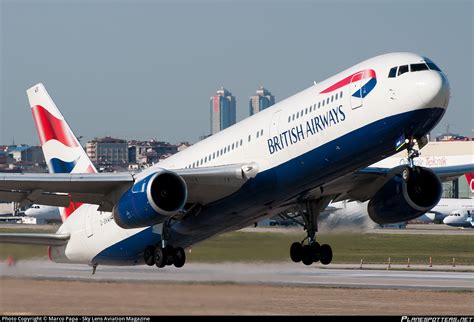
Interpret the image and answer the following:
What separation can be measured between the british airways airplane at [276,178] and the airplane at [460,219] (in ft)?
221

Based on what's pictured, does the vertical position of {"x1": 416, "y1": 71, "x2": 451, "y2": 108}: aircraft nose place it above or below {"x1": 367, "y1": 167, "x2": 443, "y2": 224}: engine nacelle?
above

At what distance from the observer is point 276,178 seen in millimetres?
32062

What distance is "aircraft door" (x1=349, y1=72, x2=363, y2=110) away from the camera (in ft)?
99.5

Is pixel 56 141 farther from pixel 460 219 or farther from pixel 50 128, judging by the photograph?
pixel 460 219

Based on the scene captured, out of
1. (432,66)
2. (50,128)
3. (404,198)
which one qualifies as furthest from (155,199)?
(50,128)

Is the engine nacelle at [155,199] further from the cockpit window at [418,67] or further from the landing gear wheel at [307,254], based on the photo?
the cockpit window at [418,67]

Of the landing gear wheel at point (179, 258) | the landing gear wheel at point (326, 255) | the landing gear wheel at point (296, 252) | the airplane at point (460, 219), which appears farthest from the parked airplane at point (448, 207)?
the landing gear wheel at point (179, 258)

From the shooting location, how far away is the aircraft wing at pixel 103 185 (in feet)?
107

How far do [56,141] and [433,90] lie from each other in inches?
750

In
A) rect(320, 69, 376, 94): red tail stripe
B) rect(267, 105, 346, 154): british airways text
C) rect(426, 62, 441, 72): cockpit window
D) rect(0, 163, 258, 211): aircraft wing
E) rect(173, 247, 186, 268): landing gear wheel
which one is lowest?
rect(173, 247, 186, 268): landing gear wheel

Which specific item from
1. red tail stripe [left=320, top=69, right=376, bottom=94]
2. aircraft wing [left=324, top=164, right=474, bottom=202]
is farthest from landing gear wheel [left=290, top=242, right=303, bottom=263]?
red tail stripe [left=320, top=69, right=376, bottom=94]

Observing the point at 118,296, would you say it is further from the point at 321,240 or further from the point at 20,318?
the point at 321,240

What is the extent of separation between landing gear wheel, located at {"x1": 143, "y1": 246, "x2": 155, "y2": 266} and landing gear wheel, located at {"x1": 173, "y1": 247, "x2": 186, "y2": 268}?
3.14 ft

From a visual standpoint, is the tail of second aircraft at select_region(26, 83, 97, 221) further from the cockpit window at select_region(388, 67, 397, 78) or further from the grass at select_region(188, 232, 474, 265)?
the cockpit window at select_region(388, 67, 397, 78)
